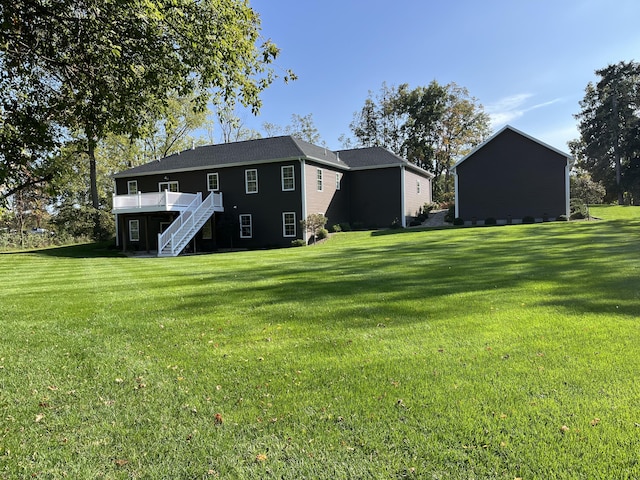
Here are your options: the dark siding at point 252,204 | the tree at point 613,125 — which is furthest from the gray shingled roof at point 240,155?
the tree at point 613,125

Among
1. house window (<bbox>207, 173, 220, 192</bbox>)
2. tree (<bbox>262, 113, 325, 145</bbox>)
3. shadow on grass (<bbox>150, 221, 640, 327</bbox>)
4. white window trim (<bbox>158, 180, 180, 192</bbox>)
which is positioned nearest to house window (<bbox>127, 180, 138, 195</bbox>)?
white window trim (<bbox>158, 180, 180, 192</bbox>)

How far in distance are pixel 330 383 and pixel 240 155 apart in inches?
983

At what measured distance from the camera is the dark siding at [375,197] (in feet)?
95.4

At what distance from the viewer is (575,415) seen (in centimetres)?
331

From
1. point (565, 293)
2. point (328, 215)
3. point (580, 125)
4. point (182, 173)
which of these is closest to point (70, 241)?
point (182, 173)

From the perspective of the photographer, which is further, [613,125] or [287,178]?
[613,125]

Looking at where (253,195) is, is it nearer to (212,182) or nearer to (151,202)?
(212,182)

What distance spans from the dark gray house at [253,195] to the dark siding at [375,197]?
66mm

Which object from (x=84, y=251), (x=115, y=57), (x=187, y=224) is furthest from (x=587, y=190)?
(x=115, y=57)

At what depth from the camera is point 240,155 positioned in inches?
1086

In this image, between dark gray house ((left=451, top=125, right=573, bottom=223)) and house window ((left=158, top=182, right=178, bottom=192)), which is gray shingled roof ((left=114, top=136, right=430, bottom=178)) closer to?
house window ((left=158, top=182, right=178, bottom=192))

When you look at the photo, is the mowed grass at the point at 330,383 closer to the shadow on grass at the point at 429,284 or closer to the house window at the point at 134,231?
the shadow on grass at the point at 429,284

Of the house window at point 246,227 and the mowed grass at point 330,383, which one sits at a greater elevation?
the house window at point 246,227

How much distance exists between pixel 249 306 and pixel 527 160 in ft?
82.3
